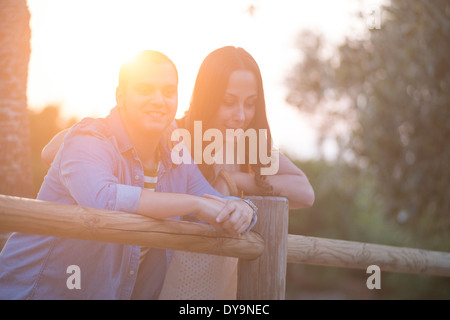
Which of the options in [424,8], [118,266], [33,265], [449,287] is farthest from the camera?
[449,287]

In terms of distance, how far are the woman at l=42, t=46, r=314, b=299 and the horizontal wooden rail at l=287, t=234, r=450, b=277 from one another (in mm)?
402

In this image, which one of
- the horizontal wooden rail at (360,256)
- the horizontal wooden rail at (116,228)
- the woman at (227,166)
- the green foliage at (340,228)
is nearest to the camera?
the horizontal wooden rail at (116,228)

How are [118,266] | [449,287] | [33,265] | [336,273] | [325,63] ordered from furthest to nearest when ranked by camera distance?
[325,63] < [336,273] < [449,287] < [118,266] < [33,265]

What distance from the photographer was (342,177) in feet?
32.2

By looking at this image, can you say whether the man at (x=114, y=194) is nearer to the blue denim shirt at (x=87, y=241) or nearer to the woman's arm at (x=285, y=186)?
the blue denim shirt at (x=87, y=241)

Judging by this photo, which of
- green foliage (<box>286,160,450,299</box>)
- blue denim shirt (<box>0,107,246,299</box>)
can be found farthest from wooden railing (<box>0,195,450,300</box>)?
green foliage (<box>286,160,450,299</box>)

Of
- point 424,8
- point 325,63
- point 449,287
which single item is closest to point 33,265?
point 424,8

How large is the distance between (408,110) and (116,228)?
5805 millimetres

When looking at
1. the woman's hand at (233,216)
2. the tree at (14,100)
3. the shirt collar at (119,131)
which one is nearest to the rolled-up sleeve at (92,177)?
the shirt collar at (119,131)

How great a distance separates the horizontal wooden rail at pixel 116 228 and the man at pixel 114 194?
0.06 m

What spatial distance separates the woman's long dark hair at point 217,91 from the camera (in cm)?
316
